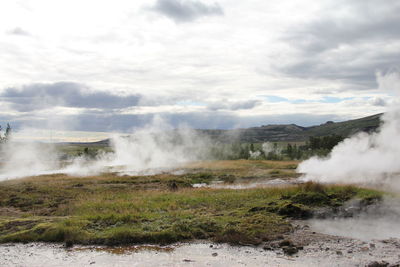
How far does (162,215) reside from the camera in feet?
72.1

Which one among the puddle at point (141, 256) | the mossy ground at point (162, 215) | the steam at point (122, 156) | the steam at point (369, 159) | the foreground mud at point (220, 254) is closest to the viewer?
the foreground mud at point (220, 254)

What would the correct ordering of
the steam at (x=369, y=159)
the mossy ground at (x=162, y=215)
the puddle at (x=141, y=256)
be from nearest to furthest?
the puddle at (x=141, y=256)
the mossy ground at (x=162, y=215)
the steam at (x=369, y=159)

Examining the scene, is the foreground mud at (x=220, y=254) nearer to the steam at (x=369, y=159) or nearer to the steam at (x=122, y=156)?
the steam at (x=369, y=159)

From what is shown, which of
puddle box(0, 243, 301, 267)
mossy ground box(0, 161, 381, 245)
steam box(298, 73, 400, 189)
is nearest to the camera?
puddle box(0, 243, 301, 267)

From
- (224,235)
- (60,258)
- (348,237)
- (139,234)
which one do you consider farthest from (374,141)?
(60,258)

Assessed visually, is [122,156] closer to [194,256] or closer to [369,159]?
[369,159]

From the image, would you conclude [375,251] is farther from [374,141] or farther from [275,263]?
[374,141]

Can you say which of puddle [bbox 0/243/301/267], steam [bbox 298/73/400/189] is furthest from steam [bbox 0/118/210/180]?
puddle [bbox 0/243/301/267]

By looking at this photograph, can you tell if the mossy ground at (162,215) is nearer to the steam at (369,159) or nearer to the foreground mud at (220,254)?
the foreground mud at (220,254)

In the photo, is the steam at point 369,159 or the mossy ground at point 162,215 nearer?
the mossy ground at point 162,215

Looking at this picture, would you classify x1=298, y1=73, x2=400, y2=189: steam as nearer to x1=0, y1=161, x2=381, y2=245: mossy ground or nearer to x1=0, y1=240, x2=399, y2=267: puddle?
x1=0, y1=161, x2=381, y2=245: mossy ground

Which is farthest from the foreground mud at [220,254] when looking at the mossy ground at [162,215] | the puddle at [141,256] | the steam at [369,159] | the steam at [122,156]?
the steam at [122,156]

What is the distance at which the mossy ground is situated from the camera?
17.9 metres

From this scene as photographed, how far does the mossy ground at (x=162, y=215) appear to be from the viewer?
17.9 metres
